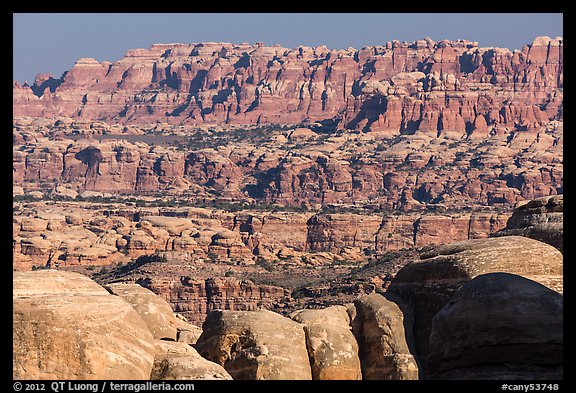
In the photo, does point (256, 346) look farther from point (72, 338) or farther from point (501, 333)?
point (501, 333)

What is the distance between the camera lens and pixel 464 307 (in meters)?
24.4

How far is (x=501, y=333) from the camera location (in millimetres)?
23469

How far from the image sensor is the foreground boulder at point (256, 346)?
27234mm

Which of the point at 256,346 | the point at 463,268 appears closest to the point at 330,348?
the point at 256,346

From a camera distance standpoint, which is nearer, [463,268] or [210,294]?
[463,268]

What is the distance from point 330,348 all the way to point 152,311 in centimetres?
478

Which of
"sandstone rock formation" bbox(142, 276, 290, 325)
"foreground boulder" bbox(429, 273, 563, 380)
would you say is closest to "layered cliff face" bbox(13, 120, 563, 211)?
"sandstone rock formation" bbox(142, 276, 290, 325)

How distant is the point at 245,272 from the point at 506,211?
45998 mm

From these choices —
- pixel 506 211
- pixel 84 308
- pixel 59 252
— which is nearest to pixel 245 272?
pixel 59 252

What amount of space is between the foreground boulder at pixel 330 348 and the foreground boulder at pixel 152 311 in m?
3.27

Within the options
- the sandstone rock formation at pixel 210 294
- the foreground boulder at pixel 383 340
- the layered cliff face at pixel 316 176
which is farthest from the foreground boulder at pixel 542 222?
the layered cliff face at pixel 316 176

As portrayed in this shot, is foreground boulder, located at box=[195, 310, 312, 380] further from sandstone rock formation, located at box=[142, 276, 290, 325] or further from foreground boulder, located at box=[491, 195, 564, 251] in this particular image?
sandstone rock formation, located at box=[142, 276, 290, 325]

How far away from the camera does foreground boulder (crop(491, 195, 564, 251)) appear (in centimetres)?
2953
